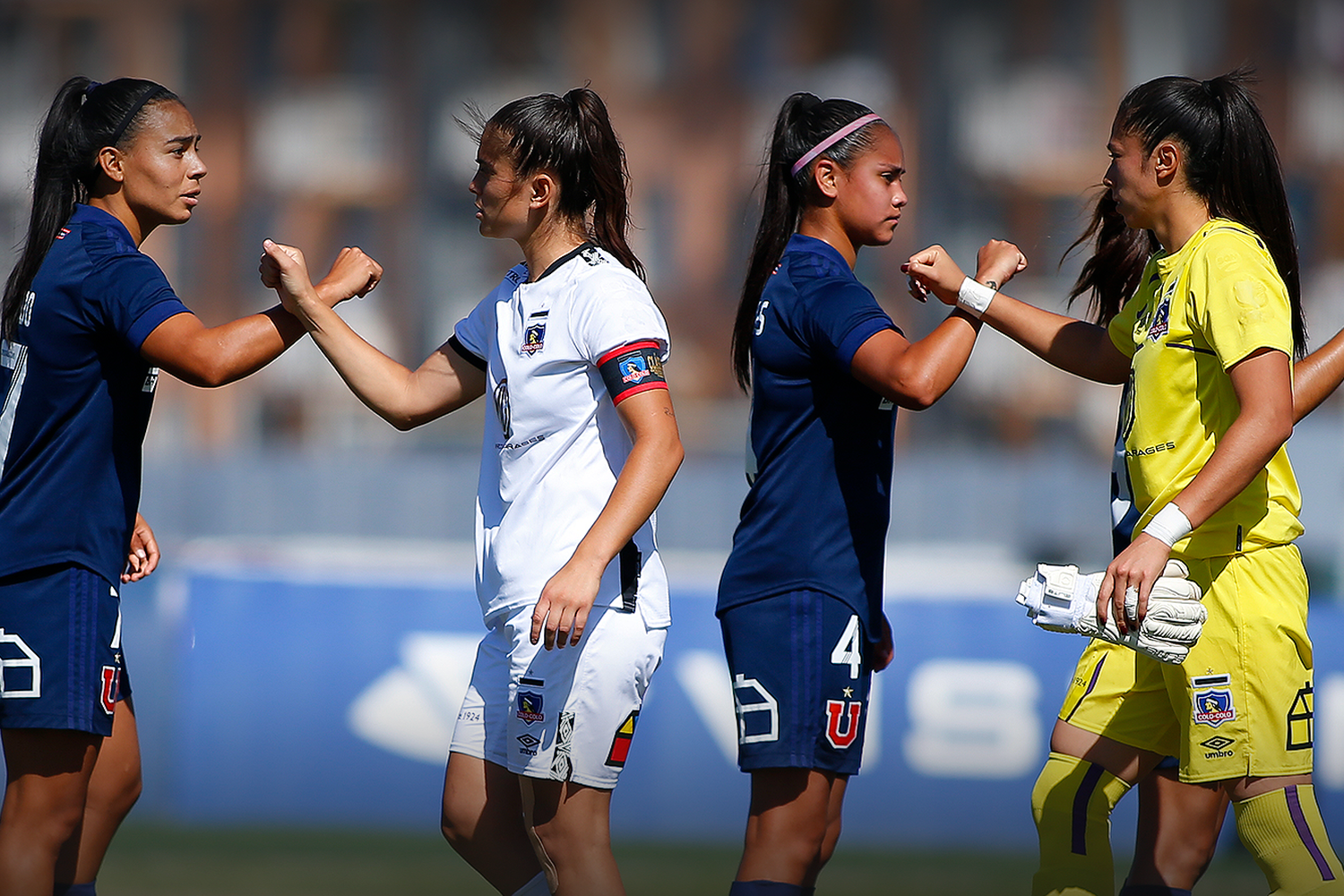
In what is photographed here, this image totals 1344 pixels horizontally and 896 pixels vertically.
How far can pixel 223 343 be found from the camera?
2.99 metres

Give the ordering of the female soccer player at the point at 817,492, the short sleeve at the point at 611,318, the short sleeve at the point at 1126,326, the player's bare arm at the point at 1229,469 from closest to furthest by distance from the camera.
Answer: the player's bare arm at the point at 1229,469
the short sleeve at the point at 611,318
the female soccer player at the point at 817,492
the short sleeve at the point at 1126,326

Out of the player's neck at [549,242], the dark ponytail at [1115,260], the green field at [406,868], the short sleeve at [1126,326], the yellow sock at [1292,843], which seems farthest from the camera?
the green field at [406,868]

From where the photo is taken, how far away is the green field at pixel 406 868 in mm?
5262

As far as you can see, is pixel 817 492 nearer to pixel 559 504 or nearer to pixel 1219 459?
pixel 559 504

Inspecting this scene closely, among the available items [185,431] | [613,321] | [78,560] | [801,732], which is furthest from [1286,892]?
[185,431]

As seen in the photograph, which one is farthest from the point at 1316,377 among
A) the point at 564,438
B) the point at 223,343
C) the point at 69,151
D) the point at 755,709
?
the point at 69,151

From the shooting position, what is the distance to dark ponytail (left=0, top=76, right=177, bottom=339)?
315 centimetres

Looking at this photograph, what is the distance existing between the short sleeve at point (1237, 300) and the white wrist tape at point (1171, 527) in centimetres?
31

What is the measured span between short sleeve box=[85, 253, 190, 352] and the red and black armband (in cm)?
92

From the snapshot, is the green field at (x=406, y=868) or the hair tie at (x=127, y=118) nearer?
the hair tie at (x=127, y=118)

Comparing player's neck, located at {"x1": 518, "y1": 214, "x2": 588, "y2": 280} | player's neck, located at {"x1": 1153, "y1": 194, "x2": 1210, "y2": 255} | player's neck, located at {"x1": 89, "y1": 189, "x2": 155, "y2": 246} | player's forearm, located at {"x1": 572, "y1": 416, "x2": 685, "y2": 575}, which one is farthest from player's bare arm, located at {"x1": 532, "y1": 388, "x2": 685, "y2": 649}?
player's neck, located at {"x1": 89, "y1": 189, "x2": 155, "y2": 246}

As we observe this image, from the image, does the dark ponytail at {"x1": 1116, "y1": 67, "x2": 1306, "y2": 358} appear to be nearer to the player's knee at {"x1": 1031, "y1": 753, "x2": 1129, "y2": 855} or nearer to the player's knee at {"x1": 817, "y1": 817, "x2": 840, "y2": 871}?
the player's knee at {"x1": 1031, "y1": 753, "x2": 1129, "y2": 855}

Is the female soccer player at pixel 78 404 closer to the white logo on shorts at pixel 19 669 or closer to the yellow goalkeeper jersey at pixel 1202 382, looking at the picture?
the white logo on shorts at pixel 19 669

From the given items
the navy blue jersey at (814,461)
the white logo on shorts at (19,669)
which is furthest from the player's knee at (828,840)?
the white logo on shorts at (19,669)
